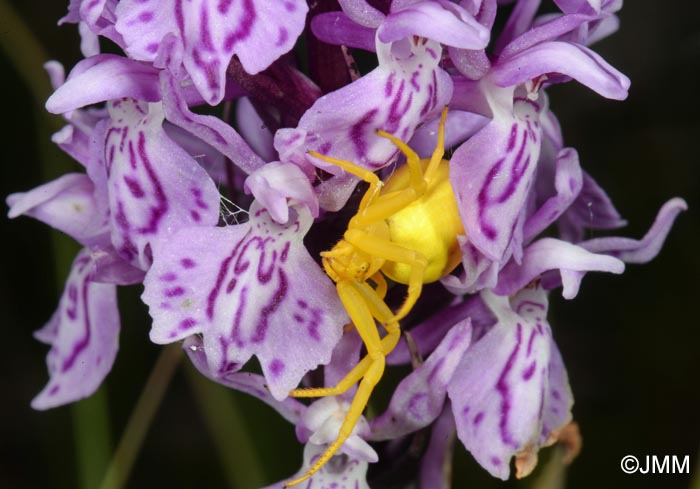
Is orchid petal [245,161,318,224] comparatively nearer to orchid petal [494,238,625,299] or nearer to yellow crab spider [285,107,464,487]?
yellow crab spider [285,107,464,487]

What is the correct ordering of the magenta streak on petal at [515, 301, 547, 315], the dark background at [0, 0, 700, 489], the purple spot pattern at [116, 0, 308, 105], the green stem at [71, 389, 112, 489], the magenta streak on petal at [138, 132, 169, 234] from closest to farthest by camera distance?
the purple spot pattern at [116, 0, 308, 105], the magenta streak on petal at [138, 132, 169, 234], the magenta streak on petal at [515, 301, 547, 315], the green stem at [71, 389, 112, 489], the dark background at [0, 0, 700, 489]

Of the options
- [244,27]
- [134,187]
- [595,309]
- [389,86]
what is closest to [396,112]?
[389,86]

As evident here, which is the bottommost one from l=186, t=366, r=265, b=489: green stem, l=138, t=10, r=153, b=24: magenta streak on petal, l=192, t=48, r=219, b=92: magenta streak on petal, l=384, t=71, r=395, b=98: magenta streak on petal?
l=186, t=366, r=265, b=489: green stem

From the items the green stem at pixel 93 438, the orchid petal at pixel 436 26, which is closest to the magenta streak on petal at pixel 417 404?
the orchid petal at pixel 436 26

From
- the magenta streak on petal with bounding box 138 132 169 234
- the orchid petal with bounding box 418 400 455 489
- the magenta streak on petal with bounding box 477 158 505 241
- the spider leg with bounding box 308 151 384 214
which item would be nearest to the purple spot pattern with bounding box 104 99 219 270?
the magenta streak on petal with bounding box 138 132 169 234

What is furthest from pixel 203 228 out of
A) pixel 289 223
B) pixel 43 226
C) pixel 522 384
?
pixel 43 226

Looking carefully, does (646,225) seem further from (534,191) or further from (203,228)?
(203,228)

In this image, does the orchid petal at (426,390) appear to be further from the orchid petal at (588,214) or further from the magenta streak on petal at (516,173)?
the orchid petal at (588,214)

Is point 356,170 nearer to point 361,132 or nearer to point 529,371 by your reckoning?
point 361,132
